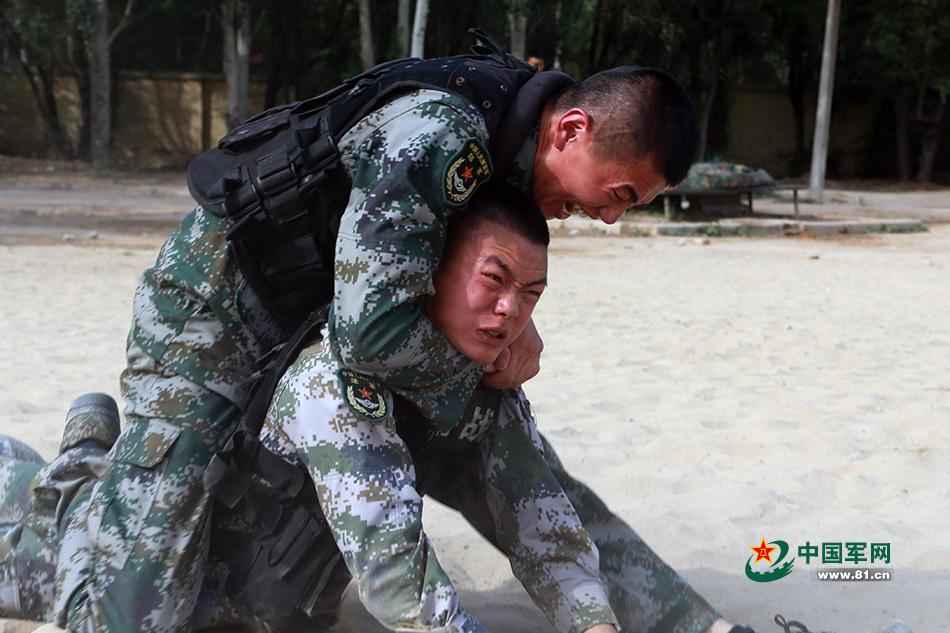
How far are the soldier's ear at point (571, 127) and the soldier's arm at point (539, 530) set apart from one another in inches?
23.7

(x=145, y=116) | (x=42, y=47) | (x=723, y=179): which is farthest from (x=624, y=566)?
(x=145, y=116)

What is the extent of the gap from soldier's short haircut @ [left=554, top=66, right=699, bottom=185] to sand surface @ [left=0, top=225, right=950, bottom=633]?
1261mm

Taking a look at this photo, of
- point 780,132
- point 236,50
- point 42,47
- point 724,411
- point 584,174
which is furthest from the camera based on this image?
point 780,132

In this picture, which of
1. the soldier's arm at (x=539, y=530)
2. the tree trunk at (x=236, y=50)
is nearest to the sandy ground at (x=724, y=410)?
the soldier's arm at (x=539, y=530)

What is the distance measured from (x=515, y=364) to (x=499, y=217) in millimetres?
362

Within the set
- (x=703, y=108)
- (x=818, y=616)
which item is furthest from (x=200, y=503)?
(x=703, y=108)

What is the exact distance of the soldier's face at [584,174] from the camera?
244cm

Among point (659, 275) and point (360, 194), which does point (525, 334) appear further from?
point (659, 275)

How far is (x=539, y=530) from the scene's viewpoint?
257 cm

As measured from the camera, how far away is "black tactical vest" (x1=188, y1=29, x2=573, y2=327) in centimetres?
243

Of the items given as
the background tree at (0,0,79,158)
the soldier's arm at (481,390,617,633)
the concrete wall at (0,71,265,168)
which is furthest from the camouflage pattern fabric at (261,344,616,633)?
the concrete wall at (0,71,265,168)

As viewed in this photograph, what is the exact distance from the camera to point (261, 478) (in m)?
2.44

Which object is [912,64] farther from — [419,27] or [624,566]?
[624,566]

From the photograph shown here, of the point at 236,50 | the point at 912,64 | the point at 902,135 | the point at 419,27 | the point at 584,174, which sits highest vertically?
the point at 419,27
